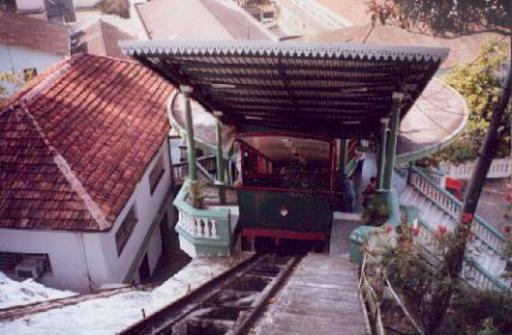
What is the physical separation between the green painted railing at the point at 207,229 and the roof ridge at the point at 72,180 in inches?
72.9

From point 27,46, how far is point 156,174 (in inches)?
735

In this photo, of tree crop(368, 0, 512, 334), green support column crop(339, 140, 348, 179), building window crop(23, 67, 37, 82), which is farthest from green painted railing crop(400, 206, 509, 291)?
building window crop(23, 67, 37, 82)

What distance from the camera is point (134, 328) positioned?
5242mm

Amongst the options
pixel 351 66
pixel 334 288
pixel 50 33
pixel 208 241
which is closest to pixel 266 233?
pixel 208 241

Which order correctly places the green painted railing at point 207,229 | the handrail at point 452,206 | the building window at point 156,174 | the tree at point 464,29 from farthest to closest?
1. the building window at point 156,174
2. the handrail at point 452,206
3. the green painted railing at point 207,229
4. the tree at point 464,29

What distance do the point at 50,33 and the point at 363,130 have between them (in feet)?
95.0

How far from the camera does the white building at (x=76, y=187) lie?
11.4 meters

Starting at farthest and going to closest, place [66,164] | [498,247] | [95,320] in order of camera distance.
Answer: [498,247] < [66,164] < [95,320]

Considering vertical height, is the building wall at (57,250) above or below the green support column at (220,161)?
below

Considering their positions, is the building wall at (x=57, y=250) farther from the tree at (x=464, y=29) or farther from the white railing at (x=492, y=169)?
the white railing at (x=492, y=169)

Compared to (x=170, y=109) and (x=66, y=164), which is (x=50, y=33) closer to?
(x=170, y=109)

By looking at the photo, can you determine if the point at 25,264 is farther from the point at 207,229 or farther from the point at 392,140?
the point at 392,140

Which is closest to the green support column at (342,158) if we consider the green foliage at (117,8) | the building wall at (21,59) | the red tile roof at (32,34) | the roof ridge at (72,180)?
the roof ridge at (72,180)

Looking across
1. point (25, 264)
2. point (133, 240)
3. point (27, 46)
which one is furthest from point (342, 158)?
point (27, 46)
